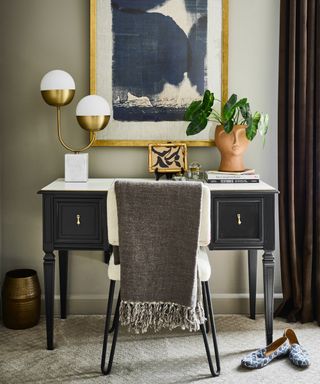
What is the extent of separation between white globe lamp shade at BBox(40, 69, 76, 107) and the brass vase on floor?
3.17ft

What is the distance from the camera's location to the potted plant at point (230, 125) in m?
3.25

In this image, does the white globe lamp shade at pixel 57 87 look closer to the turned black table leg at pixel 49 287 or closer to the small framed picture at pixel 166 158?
the small framed picture at pixel 166 158

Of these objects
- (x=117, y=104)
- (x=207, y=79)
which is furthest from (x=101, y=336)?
(x=207, y=79)

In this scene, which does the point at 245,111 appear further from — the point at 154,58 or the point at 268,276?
the point at 268,276

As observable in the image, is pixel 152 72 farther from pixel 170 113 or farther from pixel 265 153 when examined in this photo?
pixel 265 153

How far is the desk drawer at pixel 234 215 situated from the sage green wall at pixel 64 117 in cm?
57

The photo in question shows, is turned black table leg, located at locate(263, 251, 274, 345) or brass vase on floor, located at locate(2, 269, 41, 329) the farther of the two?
brass vase on floor, located at locate(2, 269, 41, 329)

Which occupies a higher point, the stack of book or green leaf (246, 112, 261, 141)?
green leaf (246, 112, 261, 141)

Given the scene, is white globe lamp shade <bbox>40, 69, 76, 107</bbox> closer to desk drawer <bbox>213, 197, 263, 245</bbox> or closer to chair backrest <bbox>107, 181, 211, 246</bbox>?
chair backrest <bbox>107, 181, 211, 246</bbox>

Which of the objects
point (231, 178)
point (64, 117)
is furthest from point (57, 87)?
point (231, 178)

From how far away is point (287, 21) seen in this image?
3.43m

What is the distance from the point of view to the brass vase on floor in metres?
3.38

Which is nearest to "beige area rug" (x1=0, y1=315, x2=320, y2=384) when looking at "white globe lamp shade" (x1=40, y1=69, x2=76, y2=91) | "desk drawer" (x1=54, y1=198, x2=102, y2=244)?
"desk drawer" (x1=54, y1=198, x2=102, y2=244)

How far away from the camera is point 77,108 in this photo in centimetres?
330
